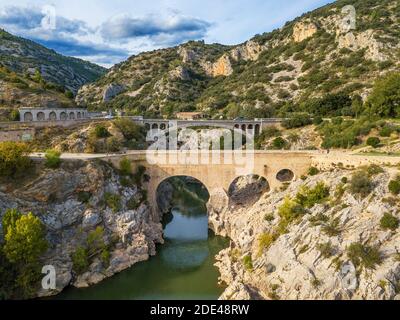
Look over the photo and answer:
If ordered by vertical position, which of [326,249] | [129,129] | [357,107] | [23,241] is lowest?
[326,249]

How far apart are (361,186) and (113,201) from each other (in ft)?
74.8

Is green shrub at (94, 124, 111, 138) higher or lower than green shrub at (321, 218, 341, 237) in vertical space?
higher

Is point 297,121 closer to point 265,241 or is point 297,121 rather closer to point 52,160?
point 265,241

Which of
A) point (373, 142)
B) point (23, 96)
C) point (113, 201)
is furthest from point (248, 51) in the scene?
point (113, 201)

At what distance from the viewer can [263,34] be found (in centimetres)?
11506

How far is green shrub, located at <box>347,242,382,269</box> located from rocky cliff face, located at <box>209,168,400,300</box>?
0.20 m

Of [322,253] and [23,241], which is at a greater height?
[23,241]

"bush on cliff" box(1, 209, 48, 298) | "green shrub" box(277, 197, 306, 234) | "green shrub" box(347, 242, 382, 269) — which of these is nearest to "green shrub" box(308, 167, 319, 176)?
"green shrub" box(277, 197, 306, 234)

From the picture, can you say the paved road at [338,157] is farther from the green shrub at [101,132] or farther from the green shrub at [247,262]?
the green shrub at [247,262]

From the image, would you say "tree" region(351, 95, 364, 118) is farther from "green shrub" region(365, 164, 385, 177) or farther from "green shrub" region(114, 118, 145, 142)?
"green shrub" region(114, 118, 145, 142)

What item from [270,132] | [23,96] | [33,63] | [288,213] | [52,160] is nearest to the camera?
[288,213]

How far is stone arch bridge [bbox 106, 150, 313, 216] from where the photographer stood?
135 feet

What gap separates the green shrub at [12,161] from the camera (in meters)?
33.7

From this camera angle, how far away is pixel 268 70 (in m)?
89.8
